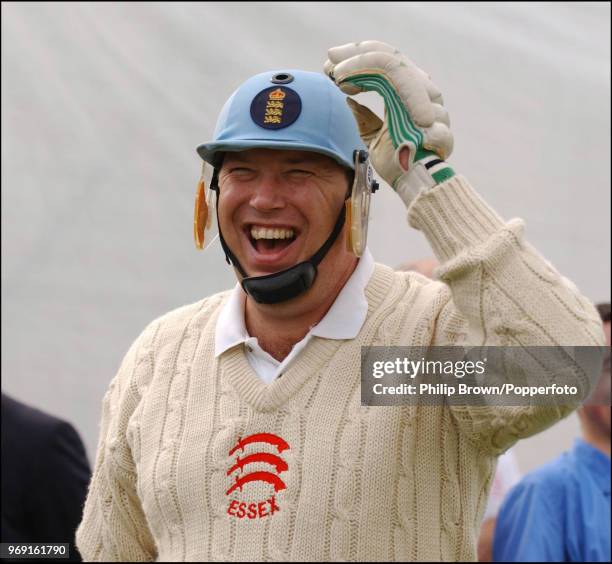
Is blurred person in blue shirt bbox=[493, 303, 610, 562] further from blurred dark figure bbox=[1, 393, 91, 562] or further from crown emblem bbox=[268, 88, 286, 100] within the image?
crown emblem bbox=[268, 88, 286, 100]

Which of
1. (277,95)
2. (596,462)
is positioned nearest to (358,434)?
(277,95)

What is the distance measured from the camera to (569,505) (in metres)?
3.96

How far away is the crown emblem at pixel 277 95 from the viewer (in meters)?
2.53

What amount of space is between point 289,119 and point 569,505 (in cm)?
199

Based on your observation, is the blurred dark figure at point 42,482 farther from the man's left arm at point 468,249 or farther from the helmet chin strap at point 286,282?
the man's left arm at point 468,249

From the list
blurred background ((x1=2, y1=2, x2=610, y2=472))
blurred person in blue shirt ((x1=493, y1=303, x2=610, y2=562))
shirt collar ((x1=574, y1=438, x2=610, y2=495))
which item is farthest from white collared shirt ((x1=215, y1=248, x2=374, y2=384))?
blurred background ((x1=2, y1=2, x2=610, y2=472))

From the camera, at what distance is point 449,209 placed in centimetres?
228

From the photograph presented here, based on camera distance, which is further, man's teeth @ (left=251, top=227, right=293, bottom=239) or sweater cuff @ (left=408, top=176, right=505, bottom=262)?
man's teeth @ (left=251, top=227, right=293, bottom=239)

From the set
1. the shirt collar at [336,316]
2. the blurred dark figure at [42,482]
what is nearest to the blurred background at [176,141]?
the blurred dark figure at [42,482]

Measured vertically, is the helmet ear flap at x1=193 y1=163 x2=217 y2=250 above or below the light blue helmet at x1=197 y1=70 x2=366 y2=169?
below

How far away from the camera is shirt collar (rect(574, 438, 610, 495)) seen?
4043mm

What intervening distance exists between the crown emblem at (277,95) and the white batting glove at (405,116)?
0.18m

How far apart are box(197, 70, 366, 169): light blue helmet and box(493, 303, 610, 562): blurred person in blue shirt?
176 cm

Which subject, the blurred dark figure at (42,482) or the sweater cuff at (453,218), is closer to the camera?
the sweater cuff at (453,218)
